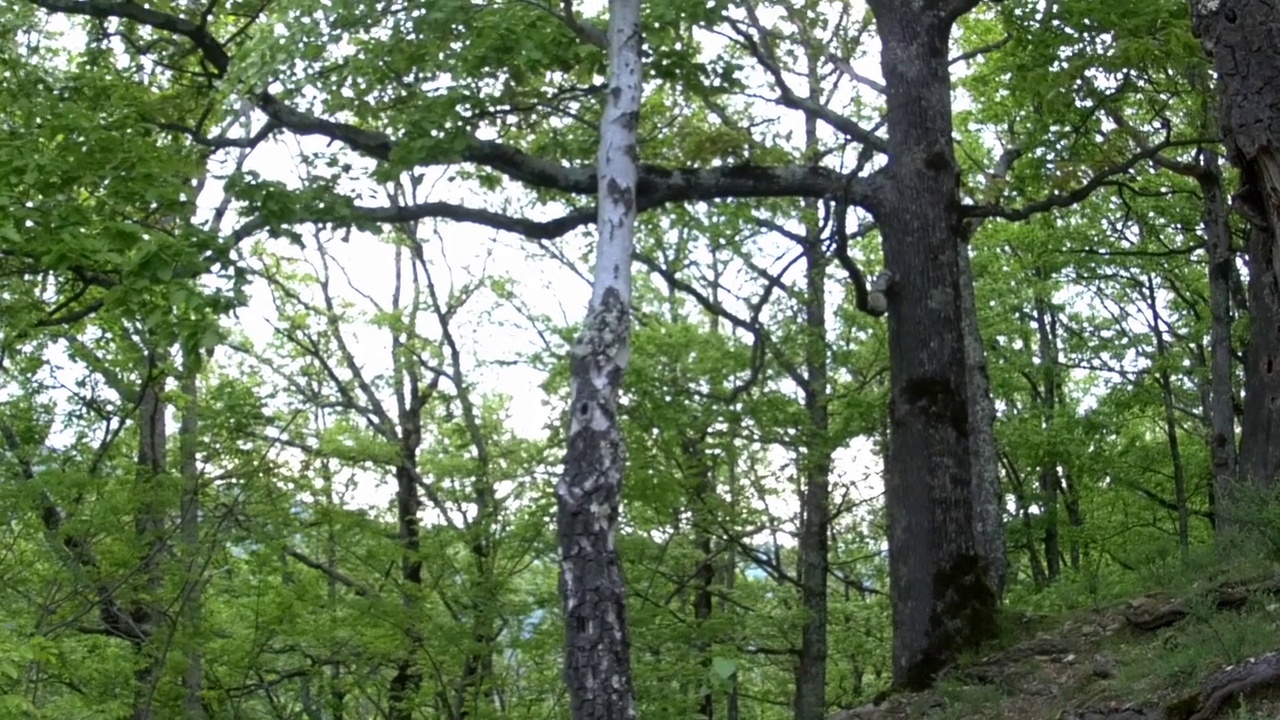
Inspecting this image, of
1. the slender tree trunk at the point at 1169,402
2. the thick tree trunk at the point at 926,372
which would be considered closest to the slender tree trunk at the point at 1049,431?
the slender tree trunk at the point at 1169,402

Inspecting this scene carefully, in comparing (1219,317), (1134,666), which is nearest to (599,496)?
(1134,666)

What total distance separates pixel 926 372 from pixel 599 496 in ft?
13.1

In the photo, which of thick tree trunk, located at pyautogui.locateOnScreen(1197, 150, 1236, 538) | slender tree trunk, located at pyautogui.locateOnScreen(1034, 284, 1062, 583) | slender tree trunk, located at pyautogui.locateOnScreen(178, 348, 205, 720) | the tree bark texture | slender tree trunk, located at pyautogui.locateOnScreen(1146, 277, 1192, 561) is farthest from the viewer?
slender tree trunk, located at pyautogui.locateOnScreen(1034, 284, 1062, 583)

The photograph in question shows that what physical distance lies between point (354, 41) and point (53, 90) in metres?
2.55

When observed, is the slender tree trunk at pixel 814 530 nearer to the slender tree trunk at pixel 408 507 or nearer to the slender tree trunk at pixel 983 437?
the slender tree trunk at pixel 983 437

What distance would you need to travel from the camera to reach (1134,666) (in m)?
6.76

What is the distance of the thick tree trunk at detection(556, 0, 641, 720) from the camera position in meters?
6.67

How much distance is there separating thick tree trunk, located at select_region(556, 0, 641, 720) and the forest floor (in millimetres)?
2407

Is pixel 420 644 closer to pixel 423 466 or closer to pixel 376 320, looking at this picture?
pixel 423 466

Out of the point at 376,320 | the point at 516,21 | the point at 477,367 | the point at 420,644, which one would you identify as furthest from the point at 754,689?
the point at 516,21

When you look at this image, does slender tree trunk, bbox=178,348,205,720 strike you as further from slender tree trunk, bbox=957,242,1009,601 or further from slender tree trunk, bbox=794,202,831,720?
slender tree trunk, bbox=957,242,1009,601

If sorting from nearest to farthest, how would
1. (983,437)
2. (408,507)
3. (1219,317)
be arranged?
(983,437), (1219,317), (408,507)

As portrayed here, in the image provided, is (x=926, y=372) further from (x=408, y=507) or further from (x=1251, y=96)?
(x=408, y=507)

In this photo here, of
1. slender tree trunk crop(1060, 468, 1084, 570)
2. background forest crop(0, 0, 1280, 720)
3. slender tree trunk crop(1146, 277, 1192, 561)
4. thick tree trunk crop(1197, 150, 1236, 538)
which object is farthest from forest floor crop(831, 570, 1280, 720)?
slender tree trunk crop(1060, 468, 1084, 570)
